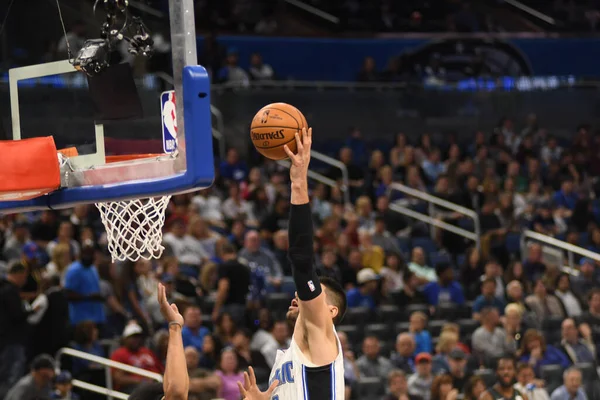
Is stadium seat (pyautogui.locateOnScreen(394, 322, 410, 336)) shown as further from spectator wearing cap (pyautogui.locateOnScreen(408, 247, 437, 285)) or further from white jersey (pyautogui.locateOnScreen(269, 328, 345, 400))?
white jersey (pyautogui.locateOnScreen(269, 328, 345, 400))

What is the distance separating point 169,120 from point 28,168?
0.74 metres

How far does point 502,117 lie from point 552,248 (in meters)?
3.80

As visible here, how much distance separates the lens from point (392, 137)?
679 inches

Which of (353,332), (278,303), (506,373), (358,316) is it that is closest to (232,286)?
(278,303)

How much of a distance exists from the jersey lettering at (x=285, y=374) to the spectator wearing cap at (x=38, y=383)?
4031 millimetres

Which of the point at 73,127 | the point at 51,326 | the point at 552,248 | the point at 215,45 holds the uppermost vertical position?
the point at 73,127

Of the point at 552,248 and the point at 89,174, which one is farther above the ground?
the point at 89,174

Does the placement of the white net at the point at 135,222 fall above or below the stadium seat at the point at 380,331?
above

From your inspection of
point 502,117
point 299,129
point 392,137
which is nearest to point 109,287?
point 299,129

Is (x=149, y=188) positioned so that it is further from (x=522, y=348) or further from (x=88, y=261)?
(x=522, y=348)

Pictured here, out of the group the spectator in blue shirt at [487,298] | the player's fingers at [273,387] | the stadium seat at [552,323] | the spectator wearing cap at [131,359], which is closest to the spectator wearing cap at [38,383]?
the spectator wearing cap at [131,359]

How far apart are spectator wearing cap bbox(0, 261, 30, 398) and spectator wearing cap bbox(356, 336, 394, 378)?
3.16 metres

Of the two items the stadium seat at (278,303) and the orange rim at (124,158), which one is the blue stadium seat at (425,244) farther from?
the orange rim at (124,158)

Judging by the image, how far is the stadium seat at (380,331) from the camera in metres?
11.1
